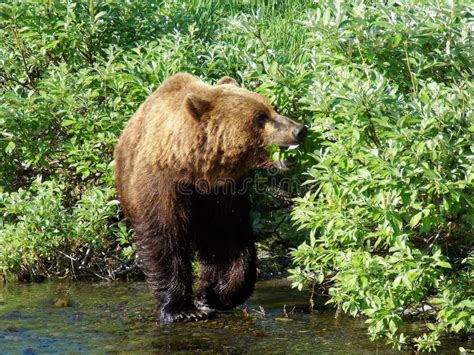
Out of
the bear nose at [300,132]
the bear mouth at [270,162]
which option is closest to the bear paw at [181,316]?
the bear mouth at [270,162]

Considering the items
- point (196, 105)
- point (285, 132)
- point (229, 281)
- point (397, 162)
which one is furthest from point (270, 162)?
point (397, 162)

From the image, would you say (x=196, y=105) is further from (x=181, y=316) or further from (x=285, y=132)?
(x=181, y=316)

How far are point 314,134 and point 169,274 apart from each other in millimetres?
1435

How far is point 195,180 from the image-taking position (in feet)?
21.3

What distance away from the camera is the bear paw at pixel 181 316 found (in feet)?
21.7

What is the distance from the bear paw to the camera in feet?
21.7

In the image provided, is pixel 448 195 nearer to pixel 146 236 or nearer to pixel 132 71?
pixel 146 236

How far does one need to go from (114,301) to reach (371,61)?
274 cm

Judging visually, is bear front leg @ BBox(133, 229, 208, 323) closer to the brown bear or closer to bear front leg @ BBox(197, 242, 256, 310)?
the brown bear

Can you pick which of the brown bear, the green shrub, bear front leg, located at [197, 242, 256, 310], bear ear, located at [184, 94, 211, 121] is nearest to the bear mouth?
the brown bear

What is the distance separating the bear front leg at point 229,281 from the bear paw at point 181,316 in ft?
1.02

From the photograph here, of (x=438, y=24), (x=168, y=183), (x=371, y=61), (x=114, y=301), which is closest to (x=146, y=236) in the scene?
(x=168, y=183)

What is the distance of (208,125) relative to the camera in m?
6.39

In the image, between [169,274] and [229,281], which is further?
[229,281]
